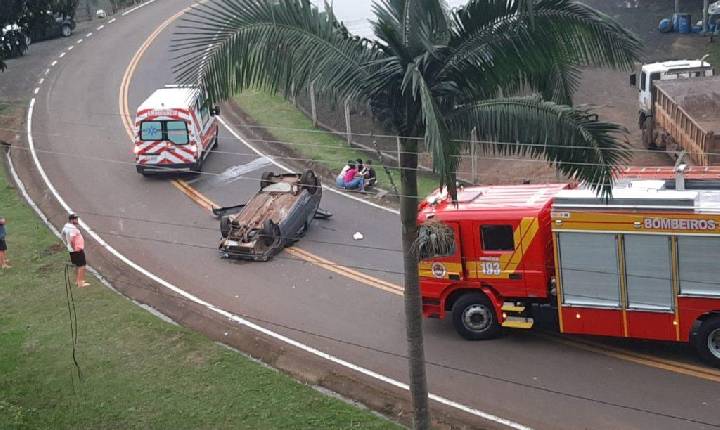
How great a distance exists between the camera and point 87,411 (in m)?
14.2

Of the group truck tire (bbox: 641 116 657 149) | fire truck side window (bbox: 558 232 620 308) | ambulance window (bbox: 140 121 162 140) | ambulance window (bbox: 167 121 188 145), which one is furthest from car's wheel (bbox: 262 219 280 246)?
truck tire (bbox: 641 116 657 149)

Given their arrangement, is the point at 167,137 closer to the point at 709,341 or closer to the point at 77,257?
the point at 77,257

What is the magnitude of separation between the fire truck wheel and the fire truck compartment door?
46 cm

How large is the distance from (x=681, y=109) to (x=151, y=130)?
14.6 m

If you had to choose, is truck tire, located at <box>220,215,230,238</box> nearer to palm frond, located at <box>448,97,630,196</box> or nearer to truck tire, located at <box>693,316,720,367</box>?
truck tire, located at <box>693,316,720,367</box>

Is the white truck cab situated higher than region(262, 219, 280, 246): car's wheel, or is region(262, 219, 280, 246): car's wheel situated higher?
the white truck cab

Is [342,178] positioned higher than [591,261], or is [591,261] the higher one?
[342,178]

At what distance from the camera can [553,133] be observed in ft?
32.5

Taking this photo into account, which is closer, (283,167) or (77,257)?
(77,257)

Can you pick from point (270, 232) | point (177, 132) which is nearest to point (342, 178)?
point (270, 232)

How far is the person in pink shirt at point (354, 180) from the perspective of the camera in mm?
24984

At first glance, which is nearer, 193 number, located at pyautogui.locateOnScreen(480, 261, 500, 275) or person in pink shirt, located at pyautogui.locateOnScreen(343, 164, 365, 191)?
193 number, located at pyautogui.locateOnScreen(480, 261, 500, 275)

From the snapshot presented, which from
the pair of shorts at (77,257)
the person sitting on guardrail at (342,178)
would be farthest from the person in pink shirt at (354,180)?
the pair of shorts at (77,257)

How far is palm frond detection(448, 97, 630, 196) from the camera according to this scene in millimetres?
9742
